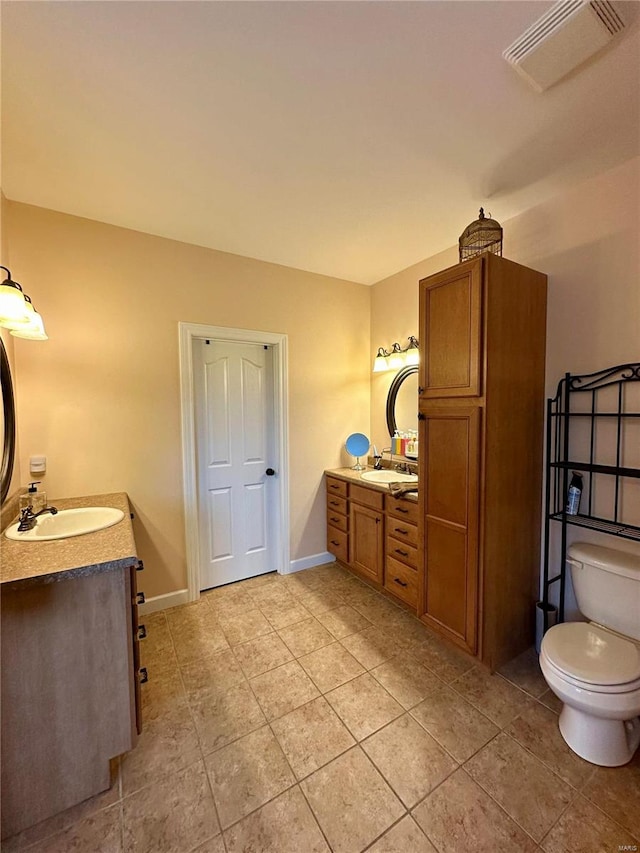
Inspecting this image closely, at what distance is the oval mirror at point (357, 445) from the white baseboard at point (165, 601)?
5.76 ft

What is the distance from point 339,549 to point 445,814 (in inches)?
71.9

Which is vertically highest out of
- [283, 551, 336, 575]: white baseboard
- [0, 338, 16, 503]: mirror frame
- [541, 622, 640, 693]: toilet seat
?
[0, 338, 16, 503]: mirror frame

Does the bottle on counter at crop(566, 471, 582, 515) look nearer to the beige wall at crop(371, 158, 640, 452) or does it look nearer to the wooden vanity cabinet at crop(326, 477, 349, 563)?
the beige wall at crop(371, 158, 640, 452)

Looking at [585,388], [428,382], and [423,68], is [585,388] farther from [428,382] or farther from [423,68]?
[423,68]


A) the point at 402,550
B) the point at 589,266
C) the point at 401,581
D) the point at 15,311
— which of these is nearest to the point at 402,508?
the point at 402,550

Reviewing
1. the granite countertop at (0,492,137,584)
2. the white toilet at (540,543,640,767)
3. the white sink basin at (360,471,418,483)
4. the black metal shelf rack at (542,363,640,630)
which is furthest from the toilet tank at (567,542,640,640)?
the granite countertop at (0,492,137,584)

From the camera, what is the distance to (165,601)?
2453 mm

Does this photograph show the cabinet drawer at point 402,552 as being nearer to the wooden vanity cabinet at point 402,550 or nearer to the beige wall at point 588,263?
the wooden vanity cabinet at point 402,550

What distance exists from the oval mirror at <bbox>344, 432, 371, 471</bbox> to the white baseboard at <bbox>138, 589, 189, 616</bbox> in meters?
1.76

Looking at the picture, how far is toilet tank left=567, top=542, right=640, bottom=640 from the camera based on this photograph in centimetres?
153

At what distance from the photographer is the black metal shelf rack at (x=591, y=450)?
5.54 ft

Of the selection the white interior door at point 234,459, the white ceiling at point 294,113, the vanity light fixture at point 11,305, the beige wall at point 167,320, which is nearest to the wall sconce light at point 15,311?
the vanity light fixture at point 11,305

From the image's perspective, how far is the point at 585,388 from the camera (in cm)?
183

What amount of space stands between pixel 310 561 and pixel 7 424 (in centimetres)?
239
